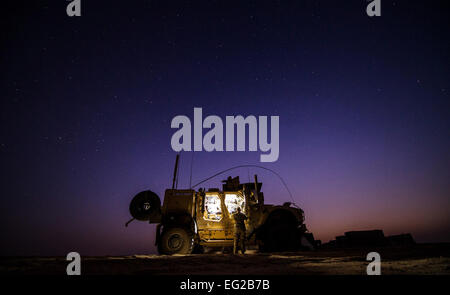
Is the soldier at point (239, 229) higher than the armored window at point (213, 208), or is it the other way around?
the armored window at point (213, 208)

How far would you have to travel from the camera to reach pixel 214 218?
10.1m

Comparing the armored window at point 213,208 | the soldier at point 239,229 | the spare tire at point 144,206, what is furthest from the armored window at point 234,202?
the spare tire at point 144,206

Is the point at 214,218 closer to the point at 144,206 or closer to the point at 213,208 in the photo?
the point at 213,208

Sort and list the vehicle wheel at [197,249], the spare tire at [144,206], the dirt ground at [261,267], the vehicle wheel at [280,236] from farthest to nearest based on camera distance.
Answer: the vehicle wheel at [197,249]
the spare tire at [144,206]
the vehicle wheel at [280,236]
the dirt ground at [261,267]

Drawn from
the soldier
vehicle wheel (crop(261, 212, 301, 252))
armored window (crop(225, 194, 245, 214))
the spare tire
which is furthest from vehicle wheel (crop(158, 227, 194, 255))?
vehicle wheel (crop(261, 212, 301, 252))

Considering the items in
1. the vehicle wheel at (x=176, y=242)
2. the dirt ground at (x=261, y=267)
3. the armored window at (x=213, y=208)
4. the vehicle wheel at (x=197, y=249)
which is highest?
the armored window at (x=213, y=208)

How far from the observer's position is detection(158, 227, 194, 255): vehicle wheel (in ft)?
31.2

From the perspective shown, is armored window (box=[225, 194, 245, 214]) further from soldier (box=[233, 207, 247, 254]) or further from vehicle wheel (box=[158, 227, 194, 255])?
vehicle wheel (box=[158, 227, 194, 255])

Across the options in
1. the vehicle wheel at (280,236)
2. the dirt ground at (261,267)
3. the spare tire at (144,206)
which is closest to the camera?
the dirt ground at (261,267)

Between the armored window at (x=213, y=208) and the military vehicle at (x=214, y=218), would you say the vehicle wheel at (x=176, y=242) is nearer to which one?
the military vehicle at (x=214, y=218)

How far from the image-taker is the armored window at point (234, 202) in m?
10.1
